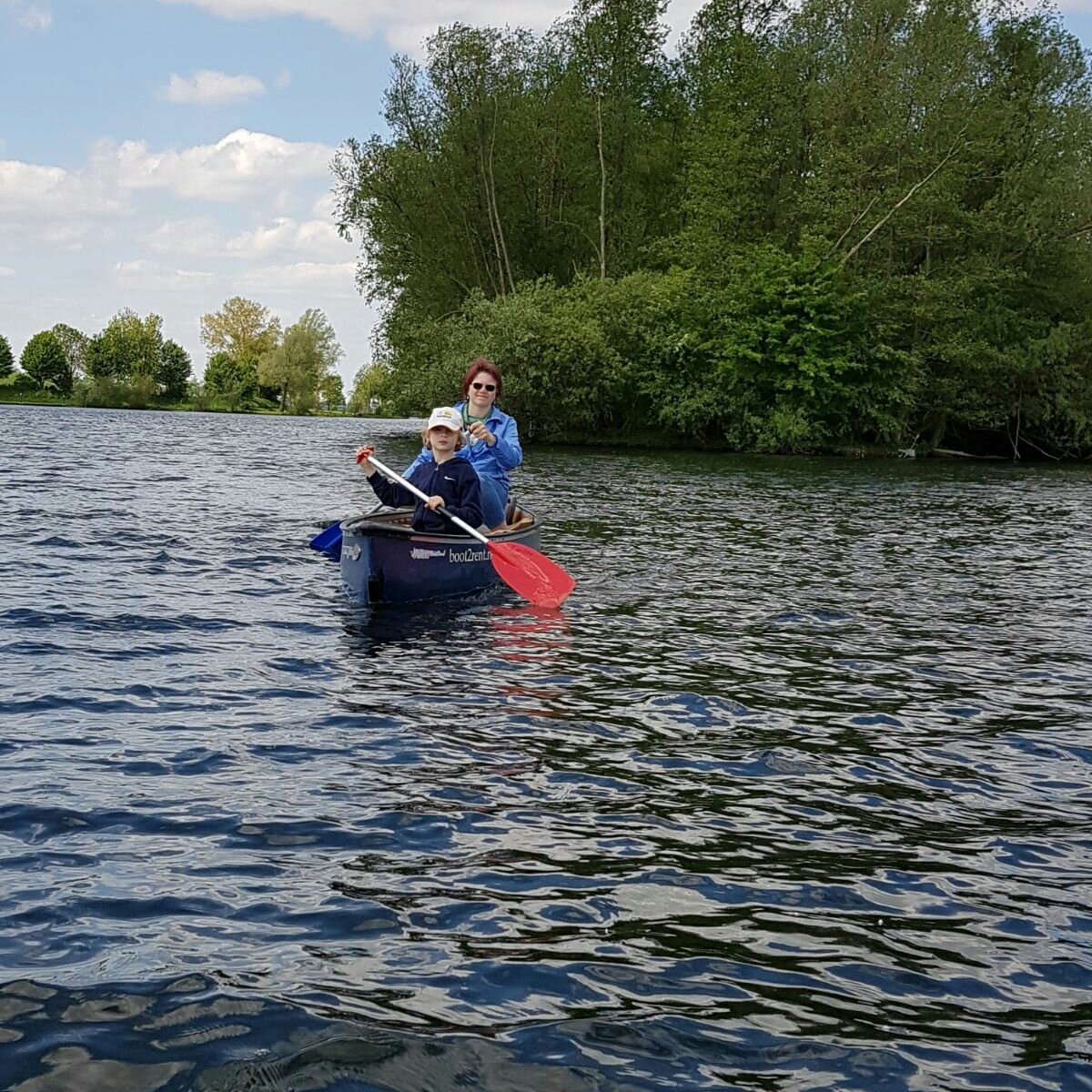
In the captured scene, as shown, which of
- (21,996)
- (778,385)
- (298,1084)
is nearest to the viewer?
(298,1084)

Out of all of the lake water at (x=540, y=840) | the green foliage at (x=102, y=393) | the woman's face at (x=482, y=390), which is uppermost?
the green foliage at (x=102, y=393)

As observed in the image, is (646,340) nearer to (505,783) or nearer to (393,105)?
(393,105)

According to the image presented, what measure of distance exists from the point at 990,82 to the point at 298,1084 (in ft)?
143

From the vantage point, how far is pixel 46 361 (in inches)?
3920

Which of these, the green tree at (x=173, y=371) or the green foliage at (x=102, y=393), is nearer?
the green foliage at (x=102, y=393)

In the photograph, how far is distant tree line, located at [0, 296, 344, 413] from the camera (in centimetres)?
9812

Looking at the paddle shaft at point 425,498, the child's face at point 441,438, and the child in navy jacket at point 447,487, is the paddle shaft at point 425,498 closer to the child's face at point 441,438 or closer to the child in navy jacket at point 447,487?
the child in navy jacket at point 447,487

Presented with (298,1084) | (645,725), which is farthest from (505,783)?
(298,1084)

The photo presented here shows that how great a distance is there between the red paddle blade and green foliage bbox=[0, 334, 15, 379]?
103114 millimetres

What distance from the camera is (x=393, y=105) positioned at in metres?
46.8

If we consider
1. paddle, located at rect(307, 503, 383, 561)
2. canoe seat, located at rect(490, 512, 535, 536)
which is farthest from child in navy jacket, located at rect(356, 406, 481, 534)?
paddle, located at rect(307, 503, 383, 561)

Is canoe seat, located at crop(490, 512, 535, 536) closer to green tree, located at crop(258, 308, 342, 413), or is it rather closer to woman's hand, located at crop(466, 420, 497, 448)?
woman's hand, located at crop(466, 420, 497, 448)

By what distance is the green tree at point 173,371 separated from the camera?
101938mm

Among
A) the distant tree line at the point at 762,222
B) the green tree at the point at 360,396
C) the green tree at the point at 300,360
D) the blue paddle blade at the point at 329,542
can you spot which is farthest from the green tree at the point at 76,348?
the blue paddle blade at the point at 329,542
